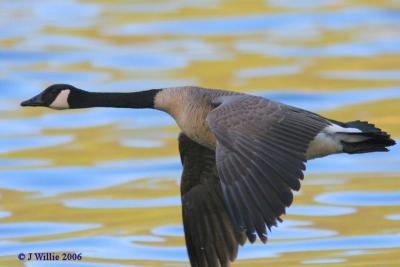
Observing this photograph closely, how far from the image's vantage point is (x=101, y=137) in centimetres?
1770

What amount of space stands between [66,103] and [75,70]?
8.97 metres

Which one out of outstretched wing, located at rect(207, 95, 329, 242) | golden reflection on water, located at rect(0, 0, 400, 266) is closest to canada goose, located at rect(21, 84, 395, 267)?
outstretched wing, located at rect(207, 95, 329, 242)

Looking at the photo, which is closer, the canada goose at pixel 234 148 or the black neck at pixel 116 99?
the canada goose at pixel 234 148

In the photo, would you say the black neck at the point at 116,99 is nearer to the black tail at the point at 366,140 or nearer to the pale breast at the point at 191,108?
the pale breast at the point at 191,108

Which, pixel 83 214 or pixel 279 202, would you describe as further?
pixel 83 214

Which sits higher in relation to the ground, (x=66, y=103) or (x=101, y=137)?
(x=66, y=103)

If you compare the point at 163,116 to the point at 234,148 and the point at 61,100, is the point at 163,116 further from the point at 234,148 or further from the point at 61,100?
the point at 234,148

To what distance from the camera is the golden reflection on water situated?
1327 centimetres

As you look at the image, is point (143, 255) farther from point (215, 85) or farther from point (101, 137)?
point (215, 85)

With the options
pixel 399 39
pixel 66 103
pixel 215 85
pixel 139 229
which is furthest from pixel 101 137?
pixel 399 39

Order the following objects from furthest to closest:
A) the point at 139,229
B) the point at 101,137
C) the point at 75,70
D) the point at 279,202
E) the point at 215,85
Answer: the point at 75,70 → the point at 215,85 → the point at 101,137 → the point at 139,229 → the point at 279,202

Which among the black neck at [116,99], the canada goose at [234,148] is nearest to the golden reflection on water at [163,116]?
the canada goose at [234,148]

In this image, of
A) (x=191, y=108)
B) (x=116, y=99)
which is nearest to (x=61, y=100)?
(x=116, y=99)

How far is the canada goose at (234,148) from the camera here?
9.76 m
